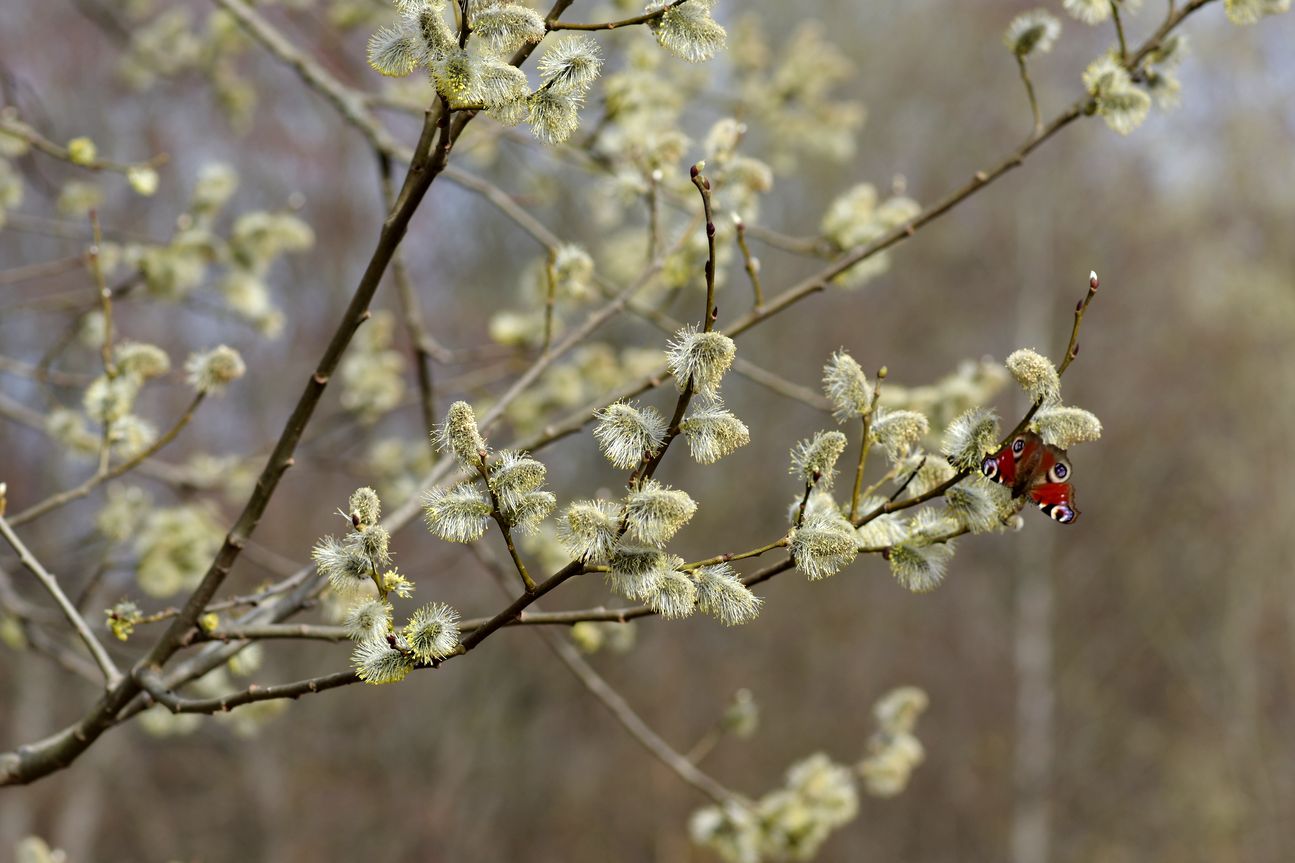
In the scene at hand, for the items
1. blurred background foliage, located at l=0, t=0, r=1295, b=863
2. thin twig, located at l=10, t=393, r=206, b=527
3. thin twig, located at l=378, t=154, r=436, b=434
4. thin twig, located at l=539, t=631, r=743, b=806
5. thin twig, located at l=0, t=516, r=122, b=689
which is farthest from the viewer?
blurred background foliage, located at l=0, t=0, r=1295, b=863

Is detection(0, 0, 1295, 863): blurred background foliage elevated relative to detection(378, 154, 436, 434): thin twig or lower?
elevated

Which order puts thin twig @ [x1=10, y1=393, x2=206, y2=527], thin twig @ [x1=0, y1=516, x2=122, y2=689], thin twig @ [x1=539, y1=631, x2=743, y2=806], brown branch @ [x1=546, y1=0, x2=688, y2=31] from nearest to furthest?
brown branch @ [x1=546, y1=0, x2=688, y2=31] < thin twig @ [x1=0, y1=516, x2=122, y2=689] < thin twig @ [x1=10, y1=393, x2=206, y2=527] < thin twig @ [x1=539, y1=631, x2=743, y2=806]

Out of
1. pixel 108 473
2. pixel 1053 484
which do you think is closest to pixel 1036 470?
pixel 1053 484

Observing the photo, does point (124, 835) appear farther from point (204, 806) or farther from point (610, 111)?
point (610, 111)

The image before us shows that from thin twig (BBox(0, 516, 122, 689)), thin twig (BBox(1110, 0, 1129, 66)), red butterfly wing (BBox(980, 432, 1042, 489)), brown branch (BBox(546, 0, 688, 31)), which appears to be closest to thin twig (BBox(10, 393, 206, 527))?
thin twig (BBox(0, 516, 122, 689))

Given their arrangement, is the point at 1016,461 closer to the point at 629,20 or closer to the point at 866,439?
the point at 866,439

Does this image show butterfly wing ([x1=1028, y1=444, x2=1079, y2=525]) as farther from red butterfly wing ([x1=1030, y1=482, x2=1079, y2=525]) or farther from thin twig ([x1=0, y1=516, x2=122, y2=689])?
thin twig ([x1=0, y1=516, x2=122, y2=689])

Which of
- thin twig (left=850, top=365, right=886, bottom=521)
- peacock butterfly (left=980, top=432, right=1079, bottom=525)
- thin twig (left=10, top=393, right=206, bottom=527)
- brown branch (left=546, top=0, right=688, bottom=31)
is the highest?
thin twig (left=10, top=393, right=206, bottom=527)
